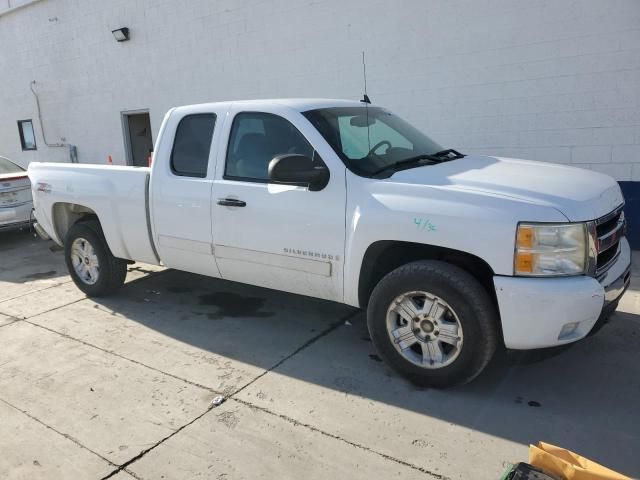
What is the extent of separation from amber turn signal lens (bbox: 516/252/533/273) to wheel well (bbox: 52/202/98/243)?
4433mm

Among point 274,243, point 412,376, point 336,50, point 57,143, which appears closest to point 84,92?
point 57,143

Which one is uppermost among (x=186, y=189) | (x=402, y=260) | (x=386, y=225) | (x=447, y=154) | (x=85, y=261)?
(x=447, y=154)

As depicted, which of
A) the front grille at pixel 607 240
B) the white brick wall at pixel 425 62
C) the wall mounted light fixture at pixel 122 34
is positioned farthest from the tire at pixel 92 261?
the wall mounted light fixture at pixel 122 34

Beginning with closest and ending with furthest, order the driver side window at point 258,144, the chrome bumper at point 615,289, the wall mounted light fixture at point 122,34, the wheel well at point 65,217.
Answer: the chrome bumper at point 615,289 → the driver side window at point 258,144 → the wheel well at point 65,217 → the wall mounted light fixture at point 122,34

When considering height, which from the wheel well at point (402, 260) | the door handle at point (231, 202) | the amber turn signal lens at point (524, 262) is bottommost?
the wheel well at point (402, 260)

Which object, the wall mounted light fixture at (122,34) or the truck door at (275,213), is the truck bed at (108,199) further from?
the wall mounted light fixture at (122,34)

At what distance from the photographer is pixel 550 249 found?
9.80 ft

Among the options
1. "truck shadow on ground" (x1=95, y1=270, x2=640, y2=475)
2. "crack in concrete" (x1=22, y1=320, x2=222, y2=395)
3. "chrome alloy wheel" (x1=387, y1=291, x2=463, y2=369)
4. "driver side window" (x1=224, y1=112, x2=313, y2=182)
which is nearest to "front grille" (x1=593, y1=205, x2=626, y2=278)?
"truck shadow on ground" (x1=95, y1=270, x2=640, y2=475)

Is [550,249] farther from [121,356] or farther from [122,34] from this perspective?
[122,34]

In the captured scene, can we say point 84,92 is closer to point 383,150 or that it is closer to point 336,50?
point 336,50

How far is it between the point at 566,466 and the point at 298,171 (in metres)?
2.31

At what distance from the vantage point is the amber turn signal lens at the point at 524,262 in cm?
300

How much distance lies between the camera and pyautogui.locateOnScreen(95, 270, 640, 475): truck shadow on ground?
9.95ft

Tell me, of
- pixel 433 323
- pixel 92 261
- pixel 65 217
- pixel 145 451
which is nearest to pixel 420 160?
pixel 433 323
